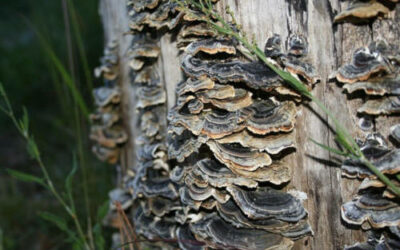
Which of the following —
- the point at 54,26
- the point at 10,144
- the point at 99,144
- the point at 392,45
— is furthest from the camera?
the point at 54,26

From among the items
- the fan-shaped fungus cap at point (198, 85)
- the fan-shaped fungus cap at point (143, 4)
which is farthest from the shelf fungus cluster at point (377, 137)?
the fan-shaped fungus cap at point (143, 4)

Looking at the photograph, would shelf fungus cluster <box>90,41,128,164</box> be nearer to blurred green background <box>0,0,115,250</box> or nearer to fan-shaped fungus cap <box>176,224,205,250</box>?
blurred green background <box>0,0,115,250</box>

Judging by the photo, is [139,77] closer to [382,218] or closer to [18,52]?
[382,218]

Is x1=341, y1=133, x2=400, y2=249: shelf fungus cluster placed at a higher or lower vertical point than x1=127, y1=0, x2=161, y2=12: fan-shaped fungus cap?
lower

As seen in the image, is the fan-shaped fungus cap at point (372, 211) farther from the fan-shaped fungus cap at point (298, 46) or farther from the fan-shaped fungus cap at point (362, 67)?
the fan-shaped fungus cap at point (298, 46)

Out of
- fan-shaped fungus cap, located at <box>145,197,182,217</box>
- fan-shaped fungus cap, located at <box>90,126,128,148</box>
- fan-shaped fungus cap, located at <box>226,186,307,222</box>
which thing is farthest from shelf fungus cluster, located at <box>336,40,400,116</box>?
fan-shaped fungus cap, located at <box>90,126,128,148</box>

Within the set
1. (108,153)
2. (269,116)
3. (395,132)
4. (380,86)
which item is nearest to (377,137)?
(395,132)

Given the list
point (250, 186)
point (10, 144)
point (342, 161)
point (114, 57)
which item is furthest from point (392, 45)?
point (10, 144)
